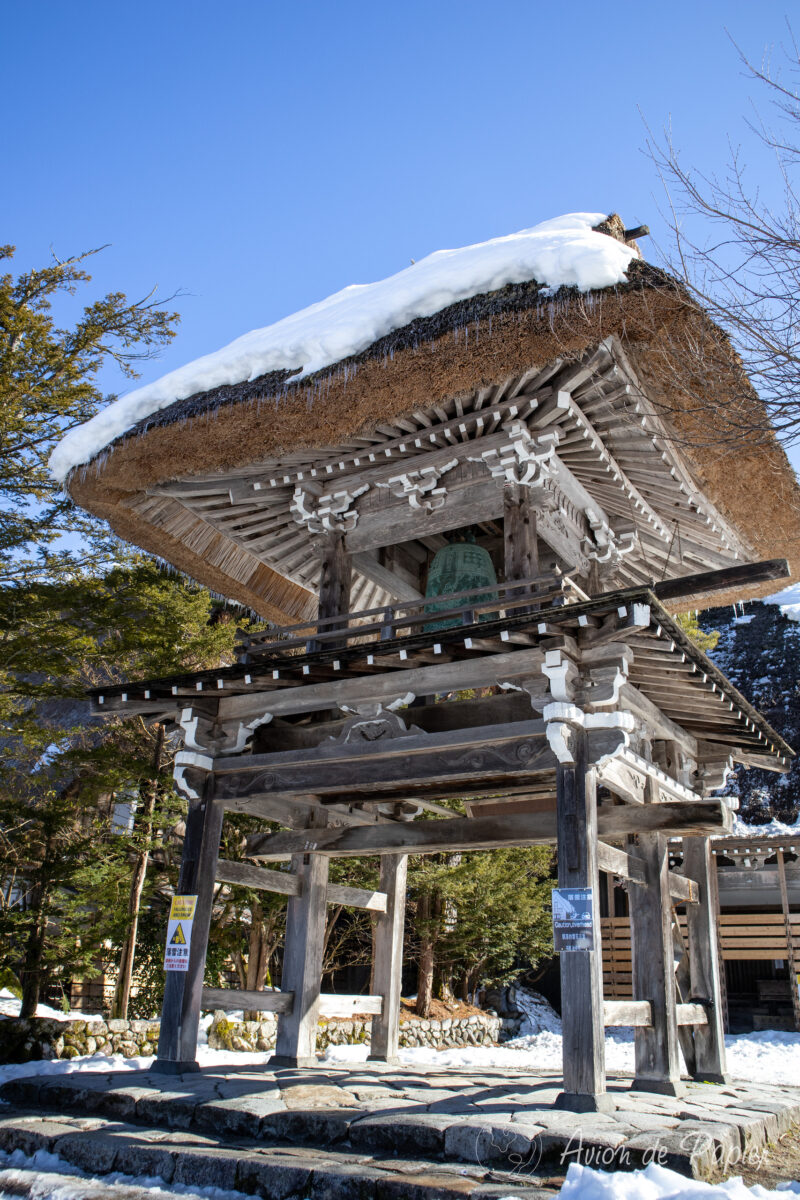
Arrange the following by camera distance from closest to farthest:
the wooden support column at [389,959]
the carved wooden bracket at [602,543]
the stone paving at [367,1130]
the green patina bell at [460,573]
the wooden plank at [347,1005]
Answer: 1. the stone paving at [367,1130]
2. the green patina bell at [460,573]
3. the wooden plank at [347,1005]
4. the carved wooden bracket at [602,543]
5. the wooden support column at [389,959]

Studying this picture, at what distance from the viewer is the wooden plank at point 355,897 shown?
949cm

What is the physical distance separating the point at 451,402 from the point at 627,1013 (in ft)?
17.9

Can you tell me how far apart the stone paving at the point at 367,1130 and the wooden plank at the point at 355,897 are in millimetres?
2039

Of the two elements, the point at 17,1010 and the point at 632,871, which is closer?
the point at 632,871

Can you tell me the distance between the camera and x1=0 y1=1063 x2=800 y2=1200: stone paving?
4824mm

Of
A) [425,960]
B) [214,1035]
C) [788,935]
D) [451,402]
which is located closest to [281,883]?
[451,402]

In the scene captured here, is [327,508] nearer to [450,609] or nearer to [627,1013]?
[450,609]

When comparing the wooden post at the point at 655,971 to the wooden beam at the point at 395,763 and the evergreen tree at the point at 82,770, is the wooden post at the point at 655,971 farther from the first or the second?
the evergreen tree at the point at 82,770

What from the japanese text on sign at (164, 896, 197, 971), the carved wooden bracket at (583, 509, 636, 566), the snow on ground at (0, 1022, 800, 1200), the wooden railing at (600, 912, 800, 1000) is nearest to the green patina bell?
the carved wooden bracket at (583, 509, 636, 566)

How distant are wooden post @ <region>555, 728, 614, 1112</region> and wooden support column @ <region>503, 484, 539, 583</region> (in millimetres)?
1650

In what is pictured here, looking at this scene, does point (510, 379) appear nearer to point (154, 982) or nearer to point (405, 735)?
point (405, 735)

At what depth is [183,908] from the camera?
802 centimetres

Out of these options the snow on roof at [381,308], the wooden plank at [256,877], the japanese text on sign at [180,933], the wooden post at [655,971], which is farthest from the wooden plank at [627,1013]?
the snow on roof at [381,308]

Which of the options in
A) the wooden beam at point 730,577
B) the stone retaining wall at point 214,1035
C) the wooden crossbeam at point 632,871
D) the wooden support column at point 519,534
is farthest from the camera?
the stone retaining wall at point 214,1035
